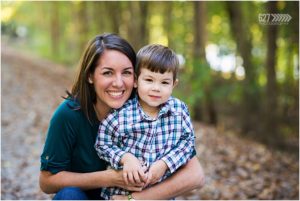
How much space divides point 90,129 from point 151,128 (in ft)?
1.38

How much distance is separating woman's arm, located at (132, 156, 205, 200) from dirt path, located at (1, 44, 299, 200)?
2.46 m

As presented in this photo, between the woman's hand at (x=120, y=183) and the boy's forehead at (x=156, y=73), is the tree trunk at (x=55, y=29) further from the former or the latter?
the woman's hand at (x=120, y=183)

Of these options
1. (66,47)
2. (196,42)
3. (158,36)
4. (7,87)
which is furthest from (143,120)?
(66,47)

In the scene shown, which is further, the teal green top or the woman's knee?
the teal green top

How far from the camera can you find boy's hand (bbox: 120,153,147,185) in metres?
2.59

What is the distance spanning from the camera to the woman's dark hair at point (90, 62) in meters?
2.82

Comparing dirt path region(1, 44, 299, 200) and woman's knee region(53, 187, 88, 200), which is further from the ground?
woman's knee region(53, 187, 88, 200)

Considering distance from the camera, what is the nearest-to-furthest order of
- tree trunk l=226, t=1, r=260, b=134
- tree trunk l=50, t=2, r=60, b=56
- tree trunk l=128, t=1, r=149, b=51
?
tree trunk l=226, t=1, r=260, b=134 → tree trunk l=128, t=1, r=149, b=51 → tree trunk l=50, t=2, r=60, b=56

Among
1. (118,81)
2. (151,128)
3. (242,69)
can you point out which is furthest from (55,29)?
(151,128)

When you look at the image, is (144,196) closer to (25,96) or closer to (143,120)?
(143,120)

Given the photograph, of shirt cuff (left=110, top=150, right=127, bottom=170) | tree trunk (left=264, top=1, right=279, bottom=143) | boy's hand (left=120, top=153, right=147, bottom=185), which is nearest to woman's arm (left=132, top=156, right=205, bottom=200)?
boy's hand (left=120, top=153, right=147, bottom=185)

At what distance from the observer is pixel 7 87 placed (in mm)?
11008

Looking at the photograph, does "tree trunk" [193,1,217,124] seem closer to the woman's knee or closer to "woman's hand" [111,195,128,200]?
"woman's hand" [111,195,128,200]

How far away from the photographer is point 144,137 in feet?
8.98
